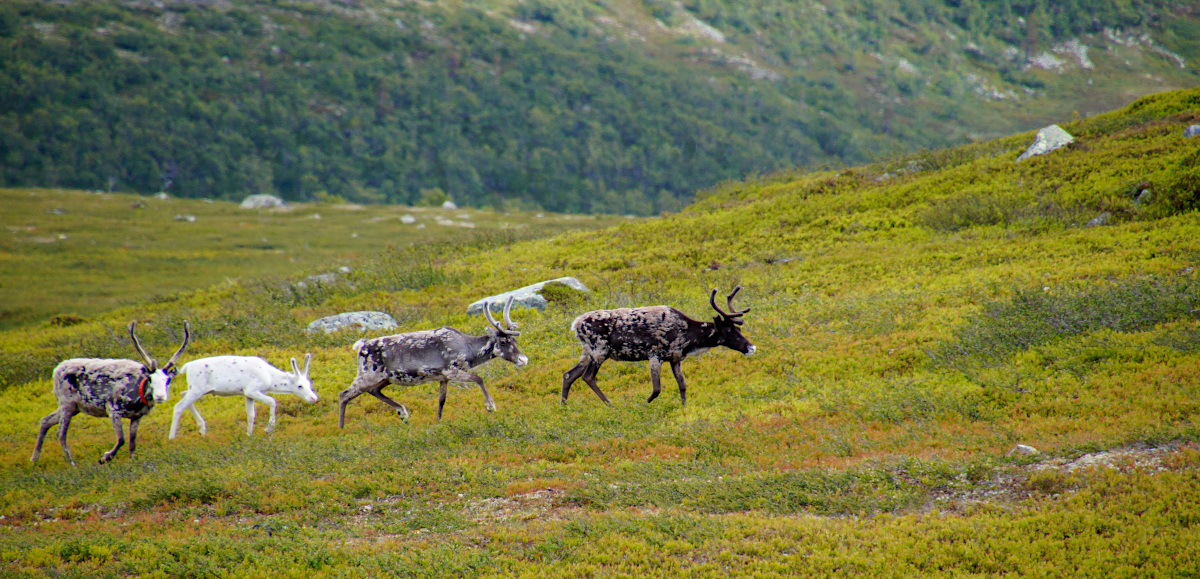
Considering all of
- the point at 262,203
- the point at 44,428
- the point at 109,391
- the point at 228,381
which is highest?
the point at 109,391

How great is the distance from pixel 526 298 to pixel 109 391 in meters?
12.6

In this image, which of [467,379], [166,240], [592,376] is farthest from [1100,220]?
[166,240]

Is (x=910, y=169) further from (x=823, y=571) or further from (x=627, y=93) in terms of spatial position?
(x=627, y=93)

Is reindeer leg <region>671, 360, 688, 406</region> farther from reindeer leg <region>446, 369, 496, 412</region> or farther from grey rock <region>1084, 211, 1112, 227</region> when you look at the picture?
grey rock <region>1084, 211, 1112, 227</region>

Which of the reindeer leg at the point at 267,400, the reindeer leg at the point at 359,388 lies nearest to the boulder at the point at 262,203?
the reindeer leg at the point at 267,400

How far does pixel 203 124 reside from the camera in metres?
145

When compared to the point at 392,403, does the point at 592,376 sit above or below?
above

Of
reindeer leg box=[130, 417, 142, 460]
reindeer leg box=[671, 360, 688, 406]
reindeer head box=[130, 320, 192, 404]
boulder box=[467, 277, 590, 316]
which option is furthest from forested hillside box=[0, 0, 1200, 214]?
reindeer leg box=[130, 417, 142, 460]

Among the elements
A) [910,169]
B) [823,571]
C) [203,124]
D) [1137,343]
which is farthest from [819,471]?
[203,124]

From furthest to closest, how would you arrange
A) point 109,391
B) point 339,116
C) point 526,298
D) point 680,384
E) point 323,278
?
point 339,116, point 323,278, point 526,298, point 680,384, point 109,391

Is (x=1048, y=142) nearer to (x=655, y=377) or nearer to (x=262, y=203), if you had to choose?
(x=655, y=377)

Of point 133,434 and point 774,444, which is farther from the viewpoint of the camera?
point 133,434

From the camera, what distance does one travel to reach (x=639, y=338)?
51.2ft

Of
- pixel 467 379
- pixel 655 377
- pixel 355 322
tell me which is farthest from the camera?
pixel 355 322
